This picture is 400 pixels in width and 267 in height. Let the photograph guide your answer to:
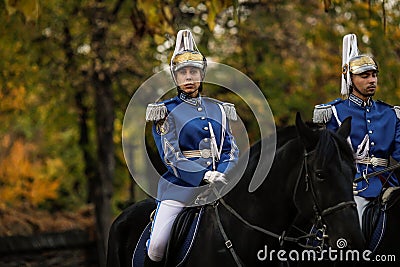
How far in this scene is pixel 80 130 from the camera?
17.5 m

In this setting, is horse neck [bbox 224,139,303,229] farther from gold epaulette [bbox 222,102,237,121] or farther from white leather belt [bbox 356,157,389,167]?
white leather belt [bbox 356,157,389,167]

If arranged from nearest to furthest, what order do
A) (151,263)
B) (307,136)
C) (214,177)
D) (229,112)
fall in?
(307,136)
(214,177)
(151,263)
(229,112)

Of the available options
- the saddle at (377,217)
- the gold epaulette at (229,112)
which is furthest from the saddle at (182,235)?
the saddle at (377,217)

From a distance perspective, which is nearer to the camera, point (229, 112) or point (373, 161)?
point (229, 112)

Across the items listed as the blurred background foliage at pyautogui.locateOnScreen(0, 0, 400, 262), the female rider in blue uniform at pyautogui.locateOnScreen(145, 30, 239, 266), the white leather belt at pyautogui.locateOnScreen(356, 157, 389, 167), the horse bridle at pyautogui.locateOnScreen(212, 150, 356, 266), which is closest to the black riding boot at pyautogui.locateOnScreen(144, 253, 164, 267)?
the female rider in blue uniform at pyautogui.locateOnScreen(145, 30, 239, 266)

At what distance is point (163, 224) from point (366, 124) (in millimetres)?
2263

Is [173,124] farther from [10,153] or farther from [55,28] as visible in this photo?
[10,153]

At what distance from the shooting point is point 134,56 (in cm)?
Result: 1545

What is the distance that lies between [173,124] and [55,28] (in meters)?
7.81

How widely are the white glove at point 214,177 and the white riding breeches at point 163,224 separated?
438 millimetres

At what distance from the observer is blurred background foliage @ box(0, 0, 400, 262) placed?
14062 millimetres

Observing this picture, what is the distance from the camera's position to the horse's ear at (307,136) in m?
6.59

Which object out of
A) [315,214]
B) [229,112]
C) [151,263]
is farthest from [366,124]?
[151,263]

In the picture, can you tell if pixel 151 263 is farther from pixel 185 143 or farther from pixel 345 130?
pixel 345 130
